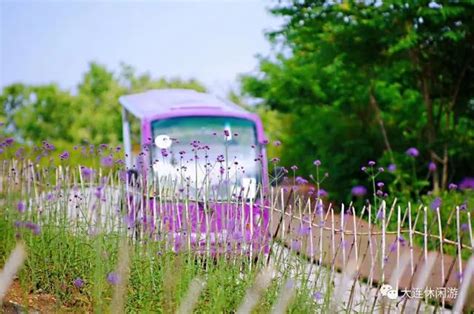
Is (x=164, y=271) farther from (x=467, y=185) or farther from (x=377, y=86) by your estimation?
(x=377, y=86)

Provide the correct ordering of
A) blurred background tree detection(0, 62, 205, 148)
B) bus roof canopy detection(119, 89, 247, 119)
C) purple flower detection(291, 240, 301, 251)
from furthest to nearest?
blurred background tree detection(0, 62, 205, 148)
bus roof canopy detection(119, 89, 247, 119)
purple flower detection(291, 240, 301, 251)

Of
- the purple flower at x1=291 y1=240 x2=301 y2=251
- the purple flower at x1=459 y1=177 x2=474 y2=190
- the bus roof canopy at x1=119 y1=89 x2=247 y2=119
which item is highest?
the bus roof canopy at x1=119 y1=89 x2=247 y2=119

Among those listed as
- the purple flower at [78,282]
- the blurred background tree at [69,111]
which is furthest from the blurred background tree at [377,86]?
the blurred background tree at [69,111]

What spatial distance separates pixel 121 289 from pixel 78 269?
1.50 meters

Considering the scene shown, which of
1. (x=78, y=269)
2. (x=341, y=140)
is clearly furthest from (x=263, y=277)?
(x=341, y=140)

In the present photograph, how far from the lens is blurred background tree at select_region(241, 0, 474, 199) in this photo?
14500 millimetres

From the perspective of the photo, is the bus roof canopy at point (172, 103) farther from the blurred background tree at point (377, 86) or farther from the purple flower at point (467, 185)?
the purple flower at point (467, 185)

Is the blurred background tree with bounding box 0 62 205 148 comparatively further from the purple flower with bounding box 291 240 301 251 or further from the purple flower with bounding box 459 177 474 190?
the purple flower with bounding box 291 240 301 251

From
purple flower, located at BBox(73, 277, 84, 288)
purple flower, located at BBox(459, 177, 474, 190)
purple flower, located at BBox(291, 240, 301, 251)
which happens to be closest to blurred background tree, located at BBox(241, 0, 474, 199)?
purple flower, located at BBox(459, 177, 474, 190)

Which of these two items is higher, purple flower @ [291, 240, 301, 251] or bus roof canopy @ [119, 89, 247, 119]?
bus roof canopy @ [119, 89, 247, 119]

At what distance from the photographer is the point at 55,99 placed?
3706 centimetres

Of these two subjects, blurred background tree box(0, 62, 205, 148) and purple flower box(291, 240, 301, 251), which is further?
blurred background tree box(0, 62, 205, 148)

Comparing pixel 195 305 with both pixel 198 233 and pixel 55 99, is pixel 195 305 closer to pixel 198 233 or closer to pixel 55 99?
pixel 198 233

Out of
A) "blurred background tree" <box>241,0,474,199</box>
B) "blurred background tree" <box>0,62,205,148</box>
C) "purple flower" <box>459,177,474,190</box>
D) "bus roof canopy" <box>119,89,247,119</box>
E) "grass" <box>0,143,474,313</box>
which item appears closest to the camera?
"grass" <box>0,143,474,313</box>
